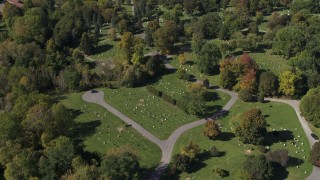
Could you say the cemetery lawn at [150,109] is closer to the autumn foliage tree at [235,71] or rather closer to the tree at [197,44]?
the autumn foliage tree at [235,71]

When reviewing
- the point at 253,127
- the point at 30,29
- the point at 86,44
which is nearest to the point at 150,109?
the point at 253,127

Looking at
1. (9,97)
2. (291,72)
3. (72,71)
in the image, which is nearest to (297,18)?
(291,72)

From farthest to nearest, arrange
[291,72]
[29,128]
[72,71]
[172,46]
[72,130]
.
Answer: [172,46] < [72,71] < [291,72] < [72,130] < [29,128]

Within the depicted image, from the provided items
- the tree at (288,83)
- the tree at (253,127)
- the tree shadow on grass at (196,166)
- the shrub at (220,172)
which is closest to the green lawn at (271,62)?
the tree at (288,83)

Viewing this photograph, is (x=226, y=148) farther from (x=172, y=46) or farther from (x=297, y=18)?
(x=297, y=18)

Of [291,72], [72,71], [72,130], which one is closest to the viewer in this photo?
[72,130]
